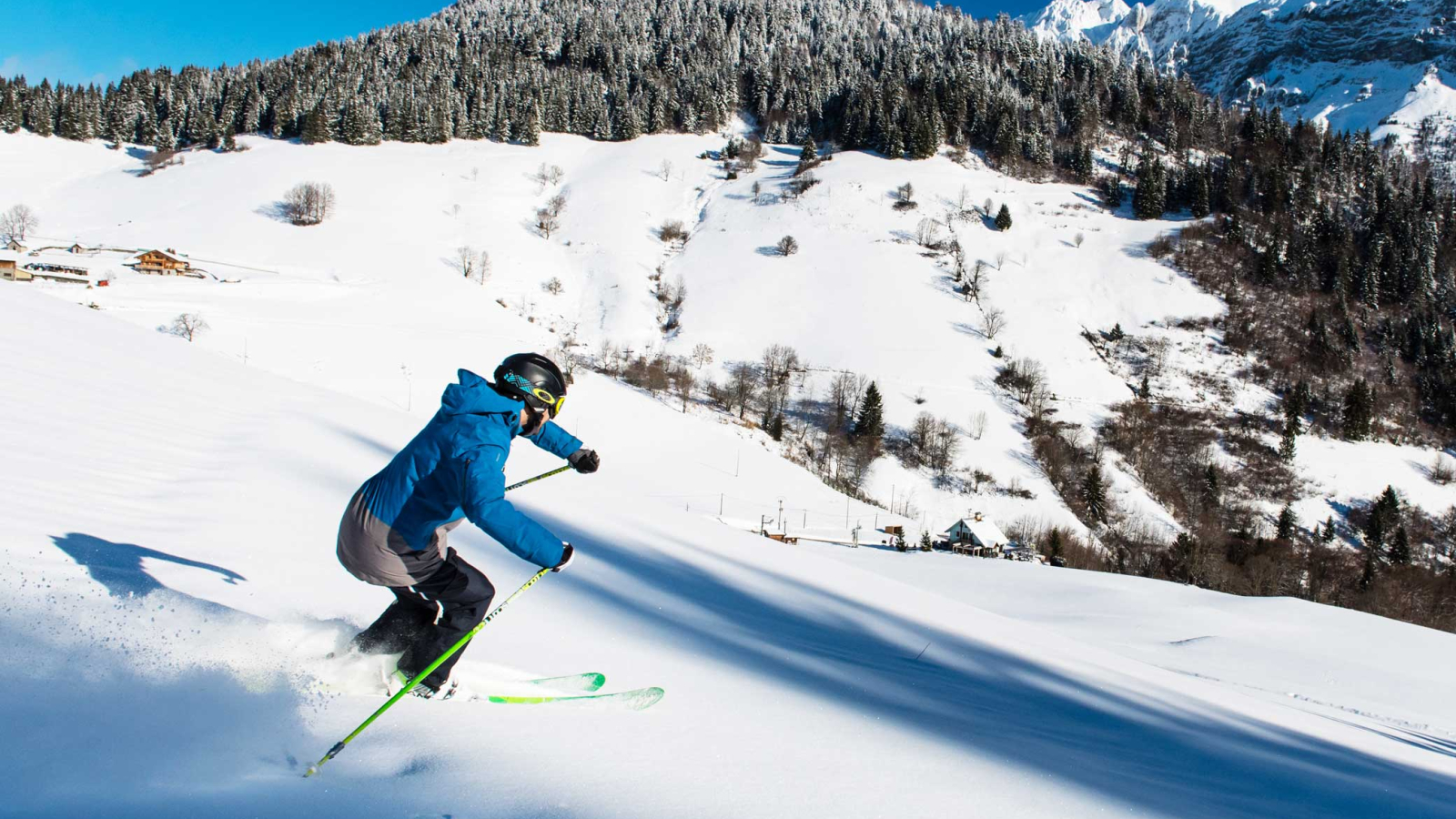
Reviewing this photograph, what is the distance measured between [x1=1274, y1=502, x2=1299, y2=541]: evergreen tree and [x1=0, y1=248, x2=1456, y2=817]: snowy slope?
60.9 metres

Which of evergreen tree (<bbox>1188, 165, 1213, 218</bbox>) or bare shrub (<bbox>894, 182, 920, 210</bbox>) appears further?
evergreen tree (<bbox>1188, 165, 1213, 218</bbox>)

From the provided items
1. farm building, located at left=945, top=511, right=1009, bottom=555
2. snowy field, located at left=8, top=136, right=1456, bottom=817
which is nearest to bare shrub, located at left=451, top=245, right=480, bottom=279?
farm building, located at left=945, top=511, right=1009, bottom=555

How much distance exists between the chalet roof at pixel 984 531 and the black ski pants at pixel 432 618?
49.8 m

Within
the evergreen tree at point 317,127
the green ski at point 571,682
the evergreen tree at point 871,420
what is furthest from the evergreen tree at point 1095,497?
the evergreen tree at point 317,127

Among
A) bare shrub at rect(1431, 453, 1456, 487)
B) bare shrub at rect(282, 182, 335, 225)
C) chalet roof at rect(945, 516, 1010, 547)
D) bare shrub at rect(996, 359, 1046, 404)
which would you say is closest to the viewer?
chalet roof at rect(945, 516, 1010, 547)

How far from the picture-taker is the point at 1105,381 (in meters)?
72.7

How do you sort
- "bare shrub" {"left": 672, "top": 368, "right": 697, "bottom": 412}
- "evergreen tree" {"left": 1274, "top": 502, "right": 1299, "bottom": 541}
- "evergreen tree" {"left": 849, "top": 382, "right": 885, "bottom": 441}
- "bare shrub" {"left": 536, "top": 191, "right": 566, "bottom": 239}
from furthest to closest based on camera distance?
"bare shrub" {"left": 536, "top": 191, "right": 566, "bottom": 239} → "evergreen tree" {"left": 849, "top": 382, "right": 885, "bottom": 441} → "bare shrub" {"left": 672, "top": 368, "right": 697, "bottom": 412} → "evergreen tree" {"left": 1274, "top": 502, "right": 1299, "bottom": 541}

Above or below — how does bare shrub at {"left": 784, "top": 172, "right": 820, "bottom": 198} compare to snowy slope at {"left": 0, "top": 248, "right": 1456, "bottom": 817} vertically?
above

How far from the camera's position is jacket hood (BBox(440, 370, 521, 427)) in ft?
10.5

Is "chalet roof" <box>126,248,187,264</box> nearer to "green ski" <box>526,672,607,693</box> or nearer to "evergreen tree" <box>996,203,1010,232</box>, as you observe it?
"green ski" <box>526,672,607,693</box>

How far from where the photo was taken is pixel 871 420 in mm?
63938

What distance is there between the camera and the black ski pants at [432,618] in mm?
3440

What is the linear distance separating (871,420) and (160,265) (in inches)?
2614

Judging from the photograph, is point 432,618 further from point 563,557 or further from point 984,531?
point 984,531
